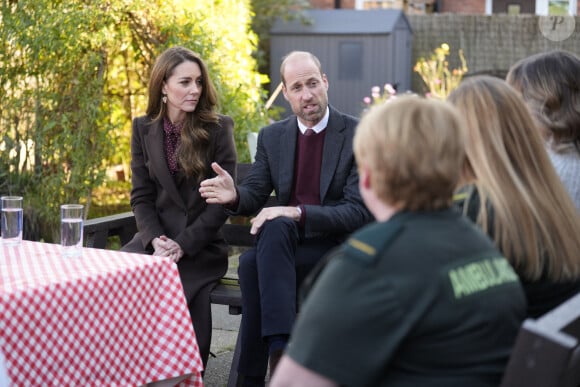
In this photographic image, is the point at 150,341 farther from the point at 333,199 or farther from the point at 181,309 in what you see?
the point at 333,199

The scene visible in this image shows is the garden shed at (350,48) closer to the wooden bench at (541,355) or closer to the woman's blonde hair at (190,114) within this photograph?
the woman's blonde hair at (190,114)

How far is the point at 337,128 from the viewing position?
13.3 feet

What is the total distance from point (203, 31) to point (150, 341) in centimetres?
424

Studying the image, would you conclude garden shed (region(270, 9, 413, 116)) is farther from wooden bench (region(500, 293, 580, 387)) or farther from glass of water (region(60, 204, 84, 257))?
wooden bench (region(500, 293, 580, 387))

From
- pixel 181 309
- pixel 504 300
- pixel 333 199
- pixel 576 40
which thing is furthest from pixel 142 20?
pixel 576 40

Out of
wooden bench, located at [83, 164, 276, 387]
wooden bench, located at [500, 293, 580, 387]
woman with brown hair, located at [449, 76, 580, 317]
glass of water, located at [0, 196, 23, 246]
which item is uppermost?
woman with brown hair, located at [449, 76, 580, 317]

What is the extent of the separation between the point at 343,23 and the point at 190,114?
12.3 metres

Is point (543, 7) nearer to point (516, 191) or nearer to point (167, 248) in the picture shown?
point (167, 248)

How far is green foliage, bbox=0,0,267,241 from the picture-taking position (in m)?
6.40

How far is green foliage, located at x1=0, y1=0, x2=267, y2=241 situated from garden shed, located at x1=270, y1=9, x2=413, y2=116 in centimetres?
893

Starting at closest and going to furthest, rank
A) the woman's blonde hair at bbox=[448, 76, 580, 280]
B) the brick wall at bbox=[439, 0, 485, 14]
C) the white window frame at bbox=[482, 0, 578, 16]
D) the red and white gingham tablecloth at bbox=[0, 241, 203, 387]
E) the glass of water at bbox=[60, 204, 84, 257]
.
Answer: the woman's blonde hair at bbox=[448, 76, 580, 280], the red and white gingham tablecloth at bbox=[0, 241, 203, 387], the glass of water at bbox=[60, 204, 84, 257], the white window frame at bbox=[482, 0, 578, 16], the brick wall at bbox=[439, 0, 485, 14]

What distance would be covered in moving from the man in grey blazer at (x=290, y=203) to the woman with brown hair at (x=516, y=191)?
1404 mm

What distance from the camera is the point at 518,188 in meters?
2.12

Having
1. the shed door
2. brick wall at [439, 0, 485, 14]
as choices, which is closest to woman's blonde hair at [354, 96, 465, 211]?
brick wall at [439, 0, 485, 14]
